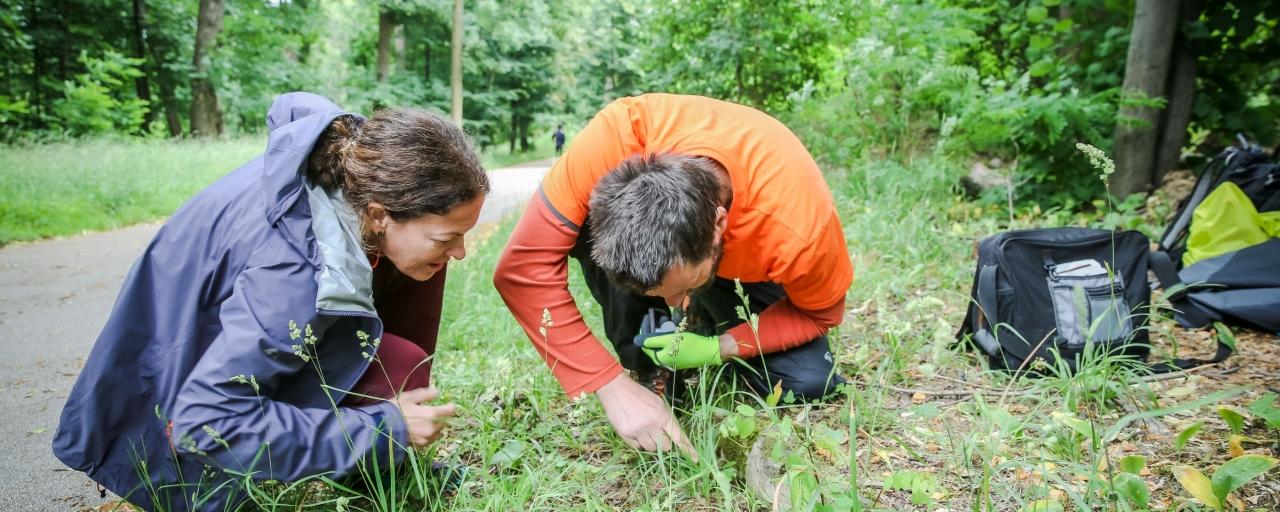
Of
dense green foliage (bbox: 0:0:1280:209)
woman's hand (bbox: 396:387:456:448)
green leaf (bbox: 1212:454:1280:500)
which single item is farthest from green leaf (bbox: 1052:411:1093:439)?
dense green foliage (bbox: 0:0:1280:209)

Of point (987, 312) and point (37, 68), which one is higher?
point (37, 68)

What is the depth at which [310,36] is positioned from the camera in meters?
16.8

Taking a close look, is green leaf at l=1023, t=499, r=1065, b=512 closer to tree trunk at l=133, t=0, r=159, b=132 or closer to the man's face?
the man's face

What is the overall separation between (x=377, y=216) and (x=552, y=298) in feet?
1.88

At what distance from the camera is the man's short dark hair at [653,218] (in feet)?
5.38

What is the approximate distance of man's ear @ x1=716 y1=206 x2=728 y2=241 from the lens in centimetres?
178

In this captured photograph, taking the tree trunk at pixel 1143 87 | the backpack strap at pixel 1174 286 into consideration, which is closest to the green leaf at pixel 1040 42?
the tree trunk at pixel 1143 87

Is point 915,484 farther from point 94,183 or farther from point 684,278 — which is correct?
point 94,183

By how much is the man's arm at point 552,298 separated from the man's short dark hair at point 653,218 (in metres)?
0.28

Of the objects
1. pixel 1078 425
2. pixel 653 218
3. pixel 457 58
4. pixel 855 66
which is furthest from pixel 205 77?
pixel 1078 425

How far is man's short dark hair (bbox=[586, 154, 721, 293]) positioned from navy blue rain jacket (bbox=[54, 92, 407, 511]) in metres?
0.58

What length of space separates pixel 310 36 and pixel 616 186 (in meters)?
17.9

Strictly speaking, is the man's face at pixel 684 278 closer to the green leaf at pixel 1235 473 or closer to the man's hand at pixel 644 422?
the man's hand at pixel 644 422

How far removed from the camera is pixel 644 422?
5.98 ft
